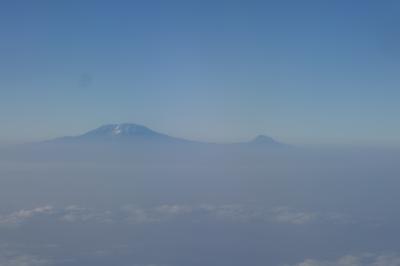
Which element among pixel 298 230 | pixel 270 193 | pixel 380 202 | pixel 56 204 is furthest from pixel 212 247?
pixel 270 193

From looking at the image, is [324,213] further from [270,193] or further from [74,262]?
[74,262]

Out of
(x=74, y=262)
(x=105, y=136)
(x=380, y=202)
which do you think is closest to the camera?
(x=74, y=262)

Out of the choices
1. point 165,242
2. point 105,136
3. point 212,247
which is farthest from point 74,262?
point 105,136

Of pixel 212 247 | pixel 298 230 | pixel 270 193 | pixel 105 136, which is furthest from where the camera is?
pixel 105 136

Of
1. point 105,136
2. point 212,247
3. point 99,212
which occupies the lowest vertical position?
point 212,247

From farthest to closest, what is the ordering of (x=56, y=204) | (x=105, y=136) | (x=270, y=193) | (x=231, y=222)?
(x=105, y=136) < (x=270, y=193) < (x=56, y=204) < (x=231, y=222)

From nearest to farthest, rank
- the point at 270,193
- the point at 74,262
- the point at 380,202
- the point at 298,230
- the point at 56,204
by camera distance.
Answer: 1. the point at 74,262
2. the point at 298,230
3. the point at 56,204
4. the point at 380,202
5. the point at 270,193

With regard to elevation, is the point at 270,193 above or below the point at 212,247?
above

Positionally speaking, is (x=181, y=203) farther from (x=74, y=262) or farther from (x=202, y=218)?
(x=74, y=262)

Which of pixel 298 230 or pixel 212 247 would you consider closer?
pixel 212 247
